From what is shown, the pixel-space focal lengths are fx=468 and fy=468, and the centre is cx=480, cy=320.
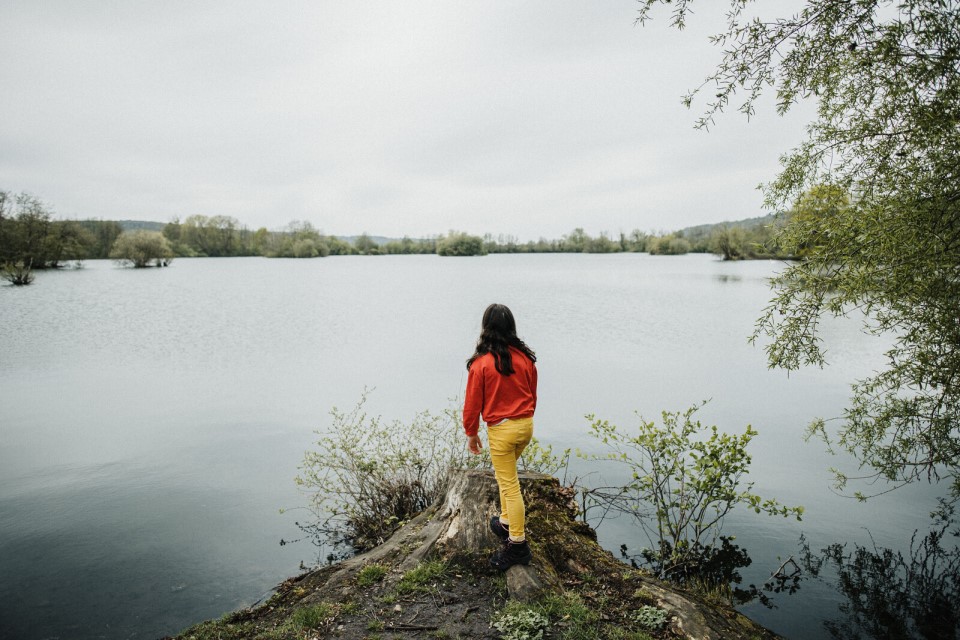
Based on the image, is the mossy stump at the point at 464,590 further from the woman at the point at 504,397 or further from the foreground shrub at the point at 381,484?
the foreground shrub at the point at 381,484

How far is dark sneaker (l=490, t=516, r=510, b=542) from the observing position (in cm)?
502

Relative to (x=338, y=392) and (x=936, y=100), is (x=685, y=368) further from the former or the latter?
(x=936, y=100)

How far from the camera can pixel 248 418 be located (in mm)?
14266

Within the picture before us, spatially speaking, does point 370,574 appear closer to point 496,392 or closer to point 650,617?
point 496,392

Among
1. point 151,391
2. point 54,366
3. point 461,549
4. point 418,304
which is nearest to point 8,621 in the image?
point 461,549

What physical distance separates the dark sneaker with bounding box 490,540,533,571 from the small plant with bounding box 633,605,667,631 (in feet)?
3.71

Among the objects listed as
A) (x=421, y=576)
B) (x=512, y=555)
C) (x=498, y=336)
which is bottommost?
(x=421, y=576)

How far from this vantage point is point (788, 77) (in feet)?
19.7

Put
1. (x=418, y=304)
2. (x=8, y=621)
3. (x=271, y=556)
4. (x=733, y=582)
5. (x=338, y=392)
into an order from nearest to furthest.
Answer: (x=8, y=621) → (x=733, y=582) → (x=271, y=556) → (x=338, y=392) → (x=418, y=304)

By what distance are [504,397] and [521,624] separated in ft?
6.51

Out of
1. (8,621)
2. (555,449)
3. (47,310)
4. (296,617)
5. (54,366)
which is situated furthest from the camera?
(47,310)

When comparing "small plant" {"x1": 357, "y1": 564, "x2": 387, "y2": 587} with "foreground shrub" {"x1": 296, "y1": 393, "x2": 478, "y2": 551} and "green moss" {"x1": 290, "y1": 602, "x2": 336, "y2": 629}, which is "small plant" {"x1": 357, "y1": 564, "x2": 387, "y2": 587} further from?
"foreground shrub" {"x1": 296, "y1": 393, "x2": 478, "y2": 551}

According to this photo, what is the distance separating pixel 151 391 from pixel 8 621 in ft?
39.3

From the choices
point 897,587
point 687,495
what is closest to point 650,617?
A: point 687,495
